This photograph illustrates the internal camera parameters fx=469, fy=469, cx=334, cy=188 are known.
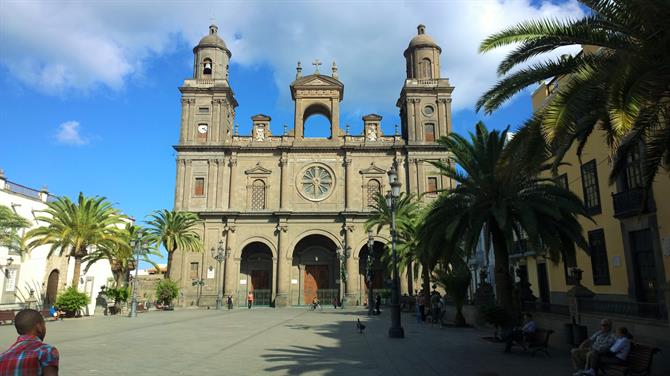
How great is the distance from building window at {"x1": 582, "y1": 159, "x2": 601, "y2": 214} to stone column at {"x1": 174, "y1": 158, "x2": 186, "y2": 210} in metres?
32.1

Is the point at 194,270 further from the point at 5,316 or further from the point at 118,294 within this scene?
the point at 5,316

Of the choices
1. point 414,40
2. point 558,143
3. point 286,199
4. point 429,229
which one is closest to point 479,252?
point 286,199

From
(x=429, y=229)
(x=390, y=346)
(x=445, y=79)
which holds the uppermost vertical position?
(x=445, y=79)

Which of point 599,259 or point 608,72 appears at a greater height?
point 608,72

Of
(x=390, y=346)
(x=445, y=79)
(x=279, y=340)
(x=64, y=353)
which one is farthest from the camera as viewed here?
(x=445, y=79)

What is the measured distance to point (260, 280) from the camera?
43.2m

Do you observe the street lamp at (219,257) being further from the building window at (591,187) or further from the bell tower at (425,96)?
the building window at (591,187)

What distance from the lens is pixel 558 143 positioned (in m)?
8.98

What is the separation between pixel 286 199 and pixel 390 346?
95.5 ft

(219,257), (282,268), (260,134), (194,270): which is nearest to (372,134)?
(260,134)

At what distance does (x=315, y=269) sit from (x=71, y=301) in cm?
2110

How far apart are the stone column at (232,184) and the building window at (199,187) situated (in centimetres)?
232

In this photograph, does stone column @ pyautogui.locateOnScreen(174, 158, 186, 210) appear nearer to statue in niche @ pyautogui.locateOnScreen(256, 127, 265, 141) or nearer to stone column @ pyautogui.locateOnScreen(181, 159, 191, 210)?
Result: stone column @ pyautogui.locateOnScreen(181, 159, 191, 210)

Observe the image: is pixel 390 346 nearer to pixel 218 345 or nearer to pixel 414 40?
pixel 218 345
